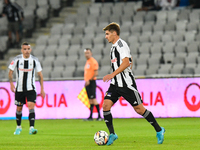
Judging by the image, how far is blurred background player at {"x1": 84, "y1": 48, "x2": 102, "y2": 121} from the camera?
13352mm

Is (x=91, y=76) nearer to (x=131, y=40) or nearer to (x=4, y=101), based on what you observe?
(x=4, y=101)

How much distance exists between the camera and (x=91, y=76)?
44.0ft

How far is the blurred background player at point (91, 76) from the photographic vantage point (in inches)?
526

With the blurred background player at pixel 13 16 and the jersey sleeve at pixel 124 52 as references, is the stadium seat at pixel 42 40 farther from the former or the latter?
the jersey sleeve at pixel 124 52

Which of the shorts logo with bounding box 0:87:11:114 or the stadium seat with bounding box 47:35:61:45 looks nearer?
the shorts logo with bounding box 0:87:11:114

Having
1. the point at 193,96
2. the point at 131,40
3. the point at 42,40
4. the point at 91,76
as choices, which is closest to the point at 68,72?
→ the point at 131,40

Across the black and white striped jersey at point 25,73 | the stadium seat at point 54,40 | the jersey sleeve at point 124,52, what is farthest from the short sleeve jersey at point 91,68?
the stadium seat at point 54,40

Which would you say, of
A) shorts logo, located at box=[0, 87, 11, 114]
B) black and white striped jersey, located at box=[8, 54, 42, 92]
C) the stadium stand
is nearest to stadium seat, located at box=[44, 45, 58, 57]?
the stadium stand

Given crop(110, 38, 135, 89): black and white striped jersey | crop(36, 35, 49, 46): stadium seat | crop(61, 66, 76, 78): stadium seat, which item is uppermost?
crop(110, 38, 135, 89): black and white striped jersey

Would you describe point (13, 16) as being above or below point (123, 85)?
above

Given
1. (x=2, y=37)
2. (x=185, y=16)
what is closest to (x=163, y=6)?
(x=185, y=16)

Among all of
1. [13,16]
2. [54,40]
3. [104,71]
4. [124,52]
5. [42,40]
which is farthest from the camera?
[13,16]

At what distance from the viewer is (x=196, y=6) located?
19.5 m

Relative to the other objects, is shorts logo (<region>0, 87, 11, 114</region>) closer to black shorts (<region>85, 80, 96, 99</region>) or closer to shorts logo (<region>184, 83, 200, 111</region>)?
black shorts (<region>85, 80, 96, 99</region>)
